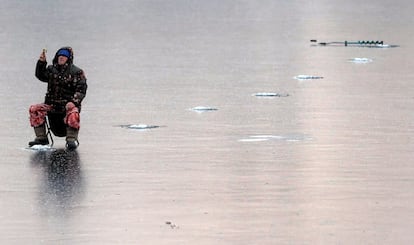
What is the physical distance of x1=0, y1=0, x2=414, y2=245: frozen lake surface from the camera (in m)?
12.1

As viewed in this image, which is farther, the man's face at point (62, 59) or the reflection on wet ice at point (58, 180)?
the man's face at point (62, 59)

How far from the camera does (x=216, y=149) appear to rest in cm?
1706

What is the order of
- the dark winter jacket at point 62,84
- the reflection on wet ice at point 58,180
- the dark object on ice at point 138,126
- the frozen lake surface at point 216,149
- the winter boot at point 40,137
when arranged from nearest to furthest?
the frozen lake surface at point 216,149 → the reflection on wet ice at point 58,180 → the winter boot at point 40,137 → the dark winter jacket at point 62,84 → the dark object on ice at point 138,126

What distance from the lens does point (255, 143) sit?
17.7 metres

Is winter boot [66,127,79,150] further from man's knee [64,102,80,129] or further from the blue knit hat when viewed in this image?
the blue knit hat

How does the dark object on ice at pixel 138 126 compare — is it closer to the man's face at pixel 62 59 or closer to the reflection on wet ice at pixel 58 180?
the man's face at pixel 62 59

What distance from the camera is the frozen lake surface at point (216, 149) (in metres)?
12.1

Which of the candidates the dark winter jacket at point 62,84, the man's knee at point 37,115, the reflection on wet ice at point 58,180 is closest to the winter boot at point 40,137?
the man's knee at point 37,115

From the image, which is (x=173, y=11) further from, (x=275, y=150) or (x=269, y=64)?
(x=275, y=150)

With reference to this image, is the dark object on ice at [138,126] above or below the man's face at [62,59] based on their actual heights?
below

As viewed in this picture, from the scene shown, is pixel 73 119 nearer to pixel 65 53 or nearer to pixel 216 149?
pixel 65 53

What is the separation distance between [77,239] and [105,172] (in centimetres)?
399


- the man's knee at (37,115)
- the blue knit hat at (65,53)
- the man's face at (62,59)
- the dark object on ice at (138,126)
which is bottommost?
the dark object on ice at (138,126)

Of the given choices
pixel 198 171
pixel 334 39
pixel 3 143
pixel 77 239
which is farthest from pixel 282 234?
pixel 334 39
